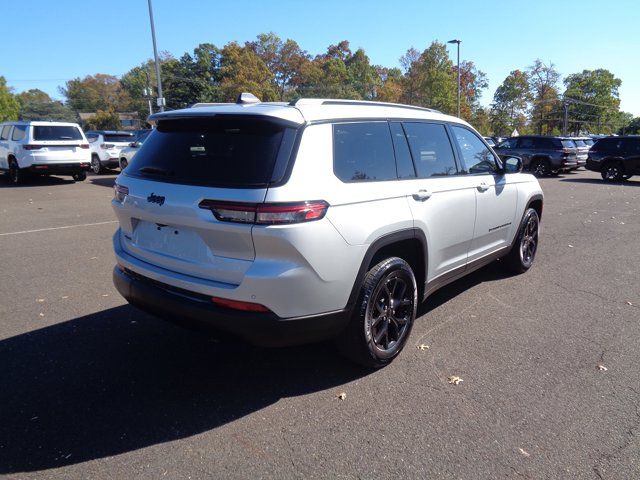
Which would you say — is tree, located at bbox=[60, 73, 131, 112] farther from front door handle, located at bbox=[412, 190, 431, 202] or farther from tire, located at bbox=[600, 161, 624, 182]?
front door handle, located at bbox=[412, 190, 431, 202]

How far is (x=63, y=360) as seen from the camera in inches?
143

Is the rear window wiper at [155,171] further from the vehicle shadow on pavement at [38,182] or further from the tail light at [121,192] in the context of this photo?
the vehicle shadow on pavement at [38,182]

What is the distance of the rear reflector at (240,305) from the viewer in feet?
9.24

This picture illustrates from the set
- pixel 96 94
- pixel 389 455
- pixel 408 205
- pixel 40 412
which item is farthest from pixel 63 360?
pixel 96 94

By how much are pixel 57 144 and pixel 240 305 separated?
1459 centimetres

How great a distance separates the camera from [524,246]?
6023 millimetres

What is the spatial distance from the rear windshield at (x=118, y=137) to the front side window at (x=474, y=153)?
18.4m

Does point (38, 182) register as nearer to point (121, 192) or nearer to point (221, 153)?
point (121, 192)

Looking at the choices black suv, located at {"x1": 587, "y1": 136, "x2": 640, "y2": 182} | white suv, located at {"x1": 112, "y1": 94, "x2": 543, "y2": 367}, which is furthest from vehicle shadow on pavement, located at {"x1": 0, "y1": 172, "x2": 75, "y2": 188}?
black suv, located at {"x1": 587, "y1": 136, "x2": 640, "y2": 182}

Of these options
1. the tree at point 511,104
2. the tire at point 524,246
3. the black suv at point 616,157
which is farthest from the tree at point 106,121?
the tire at point 524,246

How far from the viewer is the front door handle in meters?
3.69

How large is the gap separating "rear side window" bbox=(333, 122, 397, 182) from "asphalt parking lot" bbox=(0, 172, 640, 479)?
4.51ft

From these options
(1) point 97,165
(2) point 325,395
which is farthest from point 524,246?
(1) point 97,165

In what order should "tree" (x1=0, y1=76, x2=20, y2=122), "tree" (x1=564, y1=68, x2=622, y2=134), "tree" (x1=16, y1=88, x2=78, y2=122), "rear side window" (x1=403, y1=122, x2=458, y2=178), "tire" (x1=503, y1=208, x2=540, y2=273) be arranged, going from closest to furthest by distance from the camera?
"rear side window" (x1=403, y1=122, x2=458, y2=178), "tire" (x1=503, y1=208, x2=540, y2=273), "tree" (x1=0, y1=76, x2=20, y2=122), "tree" (x1=564, y1=68, x2=622, y2=134), "tree" (x1=16, y1=88, x2=78, y2=122)
